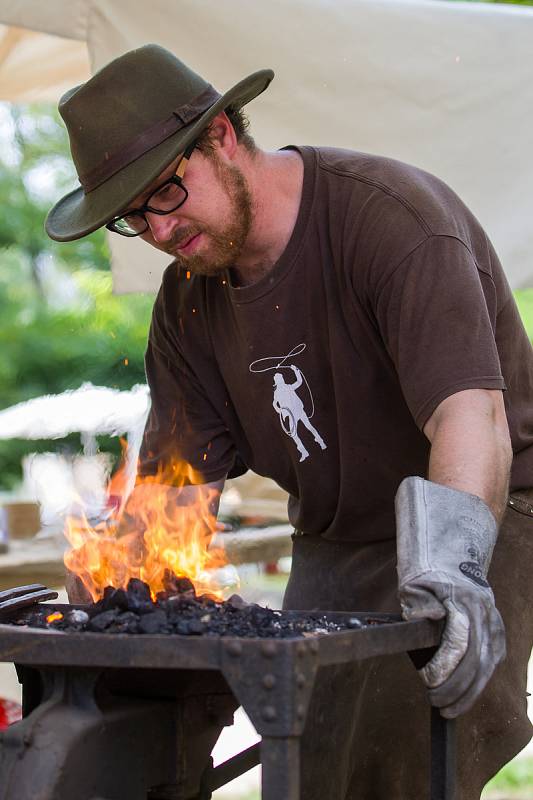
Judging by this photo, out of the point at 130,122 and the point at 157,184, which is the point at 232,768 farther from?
the point at 130,122

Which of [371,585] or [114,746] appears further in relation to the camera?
[371,585]

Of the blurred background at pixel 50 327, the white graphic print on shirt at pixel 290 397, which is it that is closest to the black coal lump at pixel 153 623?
the white graphic print on shirt at pixel 290 397

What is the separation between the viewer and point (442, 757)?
2291 mm

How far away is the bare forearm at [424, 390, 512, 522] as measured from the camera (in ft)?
7.49

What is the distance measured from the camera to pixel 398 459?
9.21ft

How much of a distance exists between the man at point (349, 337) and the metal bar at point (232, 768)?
0.68 ft

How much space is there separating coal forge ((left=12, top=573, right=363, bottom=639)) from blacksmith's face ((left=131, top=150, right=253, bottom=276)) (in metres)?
0.81

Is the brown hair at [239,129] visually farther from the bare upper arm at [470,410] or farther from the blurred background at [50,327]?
the blurred background at [50,327]

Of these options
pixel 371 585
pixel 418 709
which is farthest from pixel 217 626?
pixel 371 585

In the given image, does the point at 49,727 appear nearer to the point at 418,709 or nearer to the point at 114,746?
the point at 114,746

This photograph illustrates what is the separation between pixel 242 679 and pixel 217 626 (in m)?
0.25

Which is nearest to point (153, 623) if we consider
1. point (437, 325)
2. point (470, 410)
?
point (470, 410)

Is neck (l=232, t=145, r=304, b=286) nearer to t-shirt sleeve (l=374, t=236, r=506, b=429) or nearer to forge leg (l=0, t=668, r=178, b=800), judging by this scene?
t-shirt sleeve (l=374, t=236, r=506, b=429)

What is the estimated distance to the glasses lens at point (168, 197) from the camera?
8.69ft
